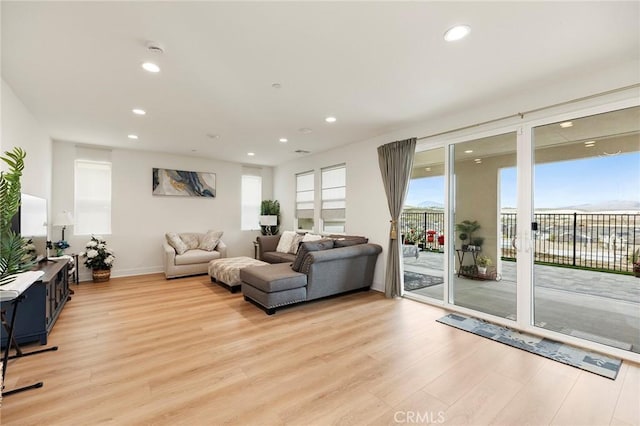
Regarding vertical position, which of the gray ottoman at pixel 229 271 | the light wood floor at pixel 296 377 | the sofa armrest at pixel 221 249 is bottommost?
the light wood floor at pixel 296 377

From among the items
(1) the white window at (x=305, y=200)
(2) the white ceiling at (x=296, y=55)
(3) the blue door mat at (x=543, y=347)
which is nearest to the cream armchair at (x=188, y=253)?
(1) the white window at (x=305, y=200)

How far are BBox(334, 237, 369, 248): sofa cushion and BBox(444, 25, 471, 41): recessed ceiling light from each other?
122 inches

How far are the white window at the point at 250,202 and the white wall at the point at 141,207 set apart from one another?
506 mm

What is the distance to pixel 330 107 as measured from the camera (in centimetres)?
360

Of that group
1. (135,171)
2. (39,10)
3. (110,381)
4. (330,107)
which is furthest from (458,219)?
(135,171)

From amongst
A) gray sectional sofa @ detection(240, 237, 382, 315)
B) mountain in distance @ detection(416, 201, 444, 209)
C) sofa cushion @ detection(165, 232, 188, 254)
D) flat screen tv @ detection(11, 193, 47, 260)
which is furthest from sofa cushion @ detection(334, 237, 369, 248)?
flat screen tv @ detection(11, 193, 47, 260)

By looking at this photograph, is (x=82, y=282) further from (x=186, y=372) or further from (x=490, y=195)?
(x=490, y=195)

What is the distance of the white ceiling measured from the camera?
1903 mm

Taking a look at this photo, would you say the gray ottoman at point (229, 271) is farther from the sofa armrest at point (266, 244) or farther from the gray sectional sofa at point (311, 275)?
the sofa armrest at point (266, 244)

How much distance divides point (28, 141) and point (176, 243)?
282 cm

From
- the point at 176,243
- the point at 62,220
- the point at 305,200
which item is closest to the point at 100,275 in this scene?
the point at 62,220

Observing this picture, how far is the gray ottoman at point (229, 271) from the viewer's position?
4551 millimetres

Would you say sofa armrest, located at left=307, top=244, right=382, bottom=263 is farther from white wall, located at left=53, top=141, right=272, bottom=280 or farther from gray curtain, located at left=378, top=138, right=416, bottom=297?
white wall, located at left=53, top=141, right=272, bottom=280

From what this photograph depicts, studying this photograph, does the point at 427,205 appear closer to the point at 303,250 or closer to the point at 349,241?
the point at 349,241
